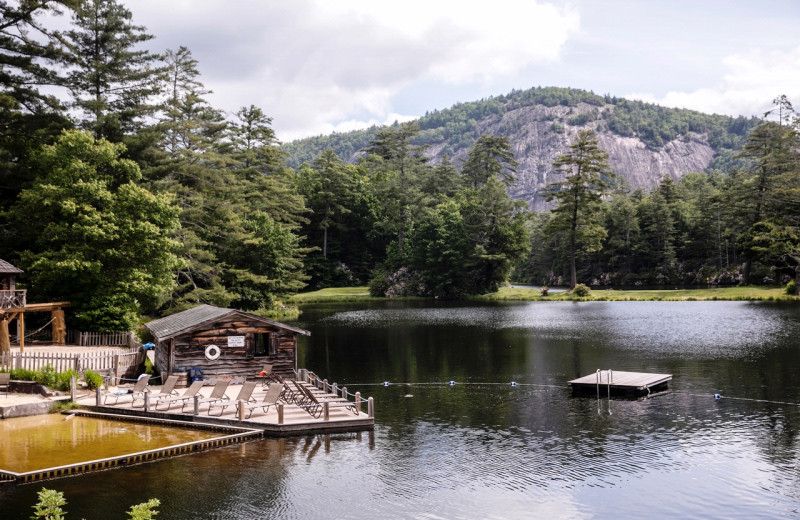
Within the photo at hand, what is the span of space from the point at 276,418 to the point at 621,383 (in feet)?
52.8

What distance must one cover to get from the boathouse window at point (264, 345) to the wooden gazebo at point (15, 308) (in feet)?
41.3

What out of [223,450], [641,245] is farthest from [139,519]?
[641,245]

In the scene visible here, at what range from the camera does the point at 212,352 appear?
30.1 m

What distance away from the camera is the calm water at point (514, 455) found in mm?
16469

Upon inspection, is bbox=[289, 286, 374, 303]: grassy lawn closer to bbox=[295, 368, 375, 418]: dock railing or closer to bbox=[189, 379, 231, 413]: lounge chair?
bbox=[295, 368, 375, 418]: dock railing

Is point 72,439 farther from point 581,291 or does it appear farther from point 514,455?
point 581,291

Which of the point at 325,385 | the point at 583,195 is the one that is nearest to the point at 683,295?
the point at 583,195

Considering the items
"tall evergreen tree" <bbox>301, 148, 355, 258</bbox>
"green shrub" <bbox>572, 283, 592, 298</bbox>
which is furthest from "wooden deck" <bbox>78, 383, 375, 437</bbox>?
"tall evergreen tree" <bbox>301, 148, 355, 258</bbox>

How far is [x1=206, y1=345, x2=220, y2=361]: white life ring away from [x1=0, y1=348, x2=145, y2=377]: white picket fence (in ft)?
15.4

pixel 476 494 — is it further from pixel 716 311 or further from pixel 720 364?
pixel 716 311

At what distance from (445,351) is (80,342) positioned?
23.1 meters

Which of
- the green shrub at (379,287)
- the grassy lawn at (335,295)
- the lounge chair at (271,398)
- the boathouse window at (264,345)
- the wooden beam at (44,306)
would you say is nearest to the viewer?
the lounge chair at (271,398)

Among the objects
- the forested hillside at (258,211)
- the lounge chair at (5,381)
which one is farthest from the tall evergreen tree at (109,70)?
the lounge chair at (5,381)

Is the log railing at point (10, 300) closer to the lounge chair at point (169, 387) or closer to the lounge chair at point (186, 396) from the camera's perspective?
the lounge chair at point (169, 387)
